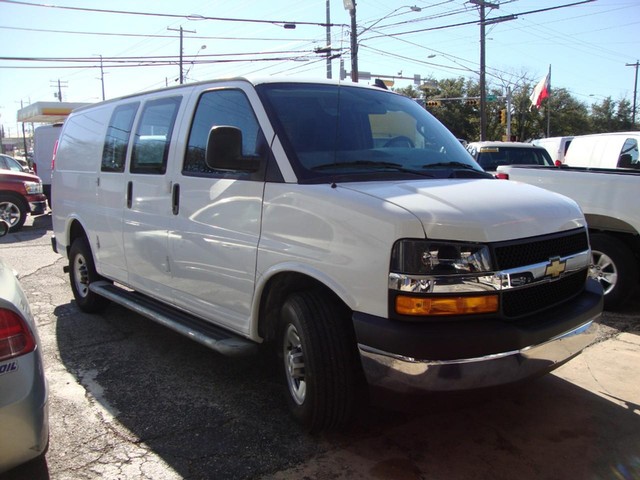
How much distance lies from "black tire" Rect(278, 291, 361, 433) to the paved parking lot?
8.5 inches

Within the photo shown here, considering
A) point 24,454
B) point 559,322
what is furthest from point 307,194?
point 24,454

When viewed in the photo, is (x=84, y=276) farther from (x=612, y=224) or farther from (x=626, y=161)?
(x=626, y=161)

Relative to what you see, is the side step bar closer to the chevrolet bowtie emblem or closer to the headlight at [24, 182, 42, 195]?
the chevrolet bowtie emblem

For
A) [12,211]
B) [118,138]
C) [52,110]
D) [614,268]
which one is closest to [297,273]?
[118,138]

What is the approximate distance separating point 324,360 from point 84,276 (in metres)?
3.93

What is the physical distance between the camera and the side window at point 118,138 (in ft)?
15.7

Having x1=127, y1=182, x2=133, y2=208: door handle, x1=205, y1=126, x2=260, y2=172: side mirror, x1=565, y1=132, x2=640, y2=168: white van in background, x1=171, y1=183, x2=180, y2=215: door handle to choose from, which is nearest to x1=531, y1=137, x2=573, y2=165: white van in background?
x1=565, y1=132, x2=640, y2=168: white van in background

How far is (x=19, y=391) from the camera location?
226 cm

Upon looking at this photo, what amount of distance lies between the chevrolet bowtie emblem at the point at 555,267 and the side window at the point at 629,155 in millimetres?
5488

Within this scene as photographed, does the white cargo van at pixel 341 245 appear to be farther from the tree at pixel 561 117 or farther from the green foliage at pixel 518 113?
the tree at pixel 561 117

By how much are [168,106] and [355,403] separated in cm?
272

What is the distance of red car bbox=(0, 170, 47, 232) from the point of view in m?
12.9

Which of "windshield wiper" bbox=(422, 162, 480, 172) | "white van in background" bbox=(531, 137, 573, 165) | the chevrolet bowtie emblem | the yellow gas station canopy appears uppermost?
the yellow gas station canopy

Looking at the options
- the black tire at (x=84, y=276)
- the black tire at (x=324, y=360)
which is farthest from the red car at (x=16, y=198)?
the black tire at (x=324, y=360)
